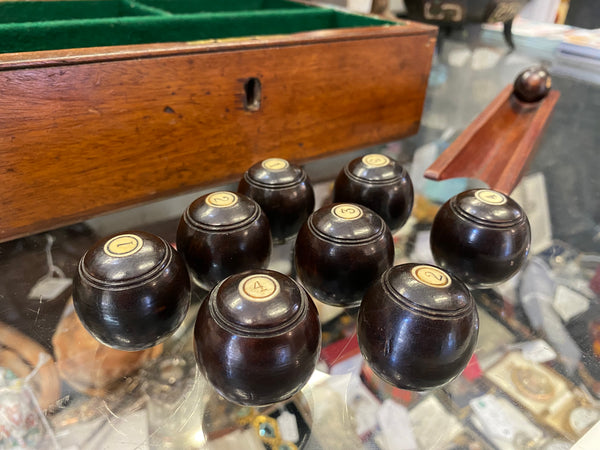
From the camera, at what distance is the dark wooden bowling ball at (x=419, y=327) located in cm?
56

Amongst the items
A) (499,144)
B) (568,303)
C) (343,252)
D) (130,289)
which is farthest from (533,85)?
(130,289)

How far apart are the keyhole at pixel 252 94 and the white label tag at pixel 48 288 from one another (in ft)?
1.69

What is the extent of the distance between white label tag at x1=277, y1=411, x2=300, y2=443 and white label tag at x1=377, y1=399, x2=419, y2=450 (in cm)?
12

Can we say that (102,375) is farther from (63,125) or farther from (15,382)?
(63,125)

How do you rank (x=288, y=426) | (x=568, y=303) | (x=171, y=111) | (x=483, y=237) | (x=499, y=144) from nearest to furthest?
1. (x=288, y=426)
2. (x=483, y=237)
3. (x=568, y=303)
4. (x=171, y=111)
5. (x=499, y=144)

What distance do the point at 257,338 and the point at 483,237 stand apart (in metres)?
0.41

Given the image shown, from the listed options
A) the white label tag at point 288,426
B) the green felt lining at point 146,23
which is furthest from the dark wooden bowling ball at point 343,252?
the green felt lining at point 146,23

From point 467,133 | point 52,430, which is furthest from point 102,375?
point 467,133

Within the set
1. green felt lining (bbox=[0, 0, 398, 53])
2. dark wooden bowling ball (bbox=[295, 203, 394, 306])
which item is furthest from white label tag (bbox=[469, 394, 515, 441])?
green felt lining (bbox=[0, 0, 398, 53])

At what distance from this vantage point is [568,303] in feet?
→ 2.74

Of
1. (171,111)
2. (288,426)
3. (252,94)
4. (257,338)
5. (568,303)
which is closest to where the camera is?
(257,338)

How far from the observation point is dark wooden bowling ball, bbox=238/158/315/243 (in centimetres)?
83

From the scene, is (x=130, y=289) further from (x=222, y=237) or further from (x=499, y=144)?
(x=499, y=144)

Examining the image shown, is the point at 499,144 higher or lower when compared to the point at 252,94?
lower
